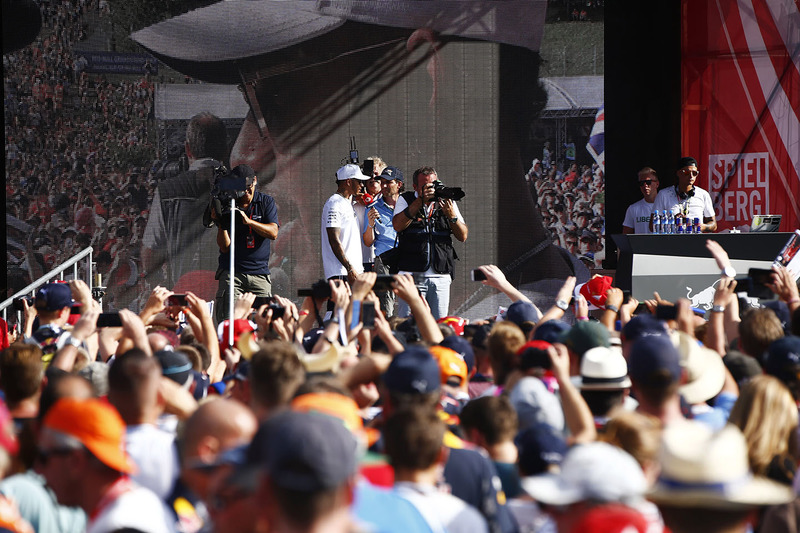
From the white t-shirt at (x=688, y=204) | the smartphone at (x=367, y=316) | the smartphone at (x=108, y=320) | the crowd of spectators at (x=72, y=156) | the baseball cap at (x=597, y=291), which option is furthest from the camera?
the crowd of spectators at (x=72, y=156)

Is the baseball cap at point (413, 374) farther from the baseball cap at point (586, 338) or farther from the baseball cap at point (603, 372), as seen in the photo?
the baseball cap at point (586, 338)

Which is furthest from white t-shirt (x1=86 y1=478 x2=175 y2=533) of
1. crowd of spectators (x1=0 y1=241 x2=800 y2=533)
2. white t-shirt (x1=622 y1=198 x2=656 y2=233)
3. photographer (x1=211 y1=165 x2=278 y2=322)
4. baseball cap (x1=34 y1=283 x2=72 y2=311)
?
white t-shirt (x1=622 y1=198 x2=656 y2=233)

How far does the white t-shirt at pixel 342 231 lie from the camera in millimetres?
7918

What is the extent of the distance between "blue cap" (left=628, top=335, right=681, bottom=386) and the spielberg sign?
299 inches

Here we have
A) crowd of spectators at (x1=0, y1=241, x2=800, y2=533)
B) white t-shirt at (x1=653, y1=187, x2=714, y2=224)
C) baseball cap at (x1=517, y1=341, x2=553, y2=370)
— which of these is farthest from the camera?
white t-shirt at (x1=653, y1=187, x2=714, y2=224)

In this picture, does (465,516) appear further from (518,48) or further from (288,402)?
(518,48)

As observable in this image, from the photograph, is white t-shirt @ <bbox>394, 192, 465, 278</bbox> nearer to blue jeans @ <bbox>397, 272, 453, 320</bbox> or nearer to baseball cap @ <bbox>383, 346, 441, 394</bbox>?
blue jeans @ <bbox>397, 272, 453, 320</bbox>

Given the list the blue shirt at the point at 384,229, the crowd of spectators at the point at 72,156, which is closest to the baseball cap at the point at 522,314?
the blue shirt at the point at 384,229

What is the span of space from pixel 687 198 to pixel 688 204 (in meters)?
0.06

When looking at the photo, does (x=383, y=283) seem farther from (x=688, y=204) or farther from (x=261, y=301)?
(x=688, y=204)

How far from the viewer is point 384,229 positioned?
8.62 meters

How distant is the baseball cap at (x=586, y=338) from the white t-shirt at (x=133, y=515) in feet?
6.31

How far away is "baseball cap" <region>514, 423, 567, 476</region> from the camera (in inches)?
103

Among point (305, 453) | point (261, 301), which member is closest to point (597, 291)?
point (261, 301)
